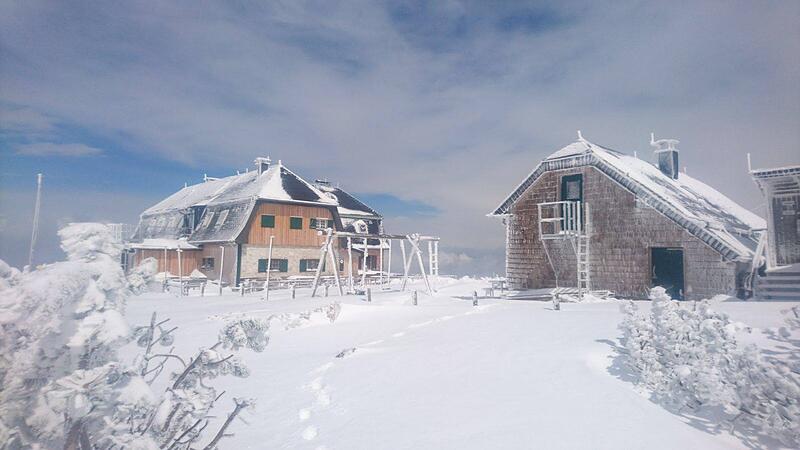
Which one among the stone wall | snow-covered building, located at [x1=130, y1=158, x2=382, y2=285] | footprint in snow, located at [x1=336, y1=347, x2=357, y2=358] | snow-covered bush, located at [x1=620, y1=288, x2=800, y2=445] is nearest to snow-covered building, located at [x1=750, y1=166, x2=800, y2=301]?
the stone wall

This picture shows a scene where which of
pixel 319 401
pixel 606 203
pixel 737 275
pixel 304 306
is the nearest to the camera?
pixel 319 401

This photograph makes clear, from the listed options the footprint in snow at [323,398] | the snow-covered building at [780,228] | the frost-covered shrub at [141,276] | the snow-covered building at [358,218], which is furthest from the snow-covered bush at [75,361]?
the snow-covered building at [358,218]

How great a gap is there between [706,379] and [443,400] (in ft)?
11.4

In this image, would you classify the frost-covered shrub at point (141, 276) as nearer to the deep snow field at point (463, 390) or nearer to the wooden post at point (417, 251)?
the deep snow field at point (463, 390)

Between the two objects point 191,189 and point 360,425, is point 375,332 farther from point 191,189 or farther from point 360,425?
point 191,189

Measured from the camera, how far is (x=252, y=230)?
27.5 m

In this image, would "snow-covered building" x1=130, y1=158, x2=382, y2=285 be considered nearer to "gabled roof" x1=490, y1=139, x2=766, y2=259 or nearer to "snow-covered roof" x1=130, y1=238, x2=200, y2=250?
"snow-covered roof" x1=130, y1=238, x2=200, y2=250

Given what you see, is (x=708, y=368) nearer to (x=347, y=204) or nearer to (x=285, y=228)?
(x=285, y=228)

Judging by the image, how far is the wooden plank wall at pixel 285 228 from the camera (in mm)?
27656

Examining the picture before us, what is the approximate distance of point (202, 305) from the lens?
58.8ft

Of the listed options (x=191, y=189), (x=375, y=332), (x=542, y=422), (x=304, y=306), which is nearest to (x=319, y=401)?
(x=542, y=422)

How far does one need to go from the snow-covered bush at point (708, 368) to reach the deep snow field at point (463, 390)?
298 millimetres

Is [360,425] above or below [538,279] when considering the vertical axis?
below

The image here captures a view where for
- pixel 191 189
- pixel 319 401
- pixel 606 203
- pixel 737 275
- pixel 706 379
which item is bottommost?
pixel 319 401
